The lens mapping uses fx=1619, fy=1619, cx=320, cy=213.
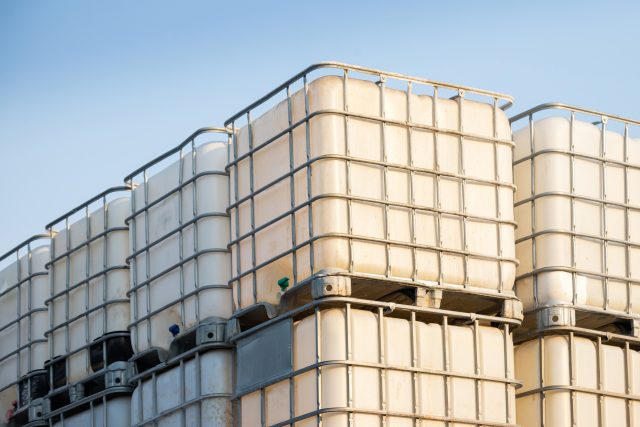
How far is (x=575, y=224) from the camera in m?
22.5

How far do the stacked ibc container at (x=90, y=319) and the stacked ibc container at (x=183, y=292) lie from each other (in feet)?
2.76

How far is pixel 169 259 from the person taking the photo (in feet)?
77.4

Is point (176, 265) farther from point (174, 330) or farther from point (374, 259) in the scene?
point (374, 259)

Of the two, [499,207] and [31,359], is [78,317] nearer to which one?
[31,359]

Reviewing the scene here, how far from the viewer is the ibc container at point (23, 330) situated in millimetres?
27562

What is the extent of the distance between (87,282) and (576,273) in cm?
820

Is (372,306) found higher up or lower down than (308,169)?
lower down

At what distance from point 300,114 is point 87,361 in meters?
6.58

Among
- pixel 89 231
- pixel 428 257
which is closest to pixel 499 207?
pixel 428 257

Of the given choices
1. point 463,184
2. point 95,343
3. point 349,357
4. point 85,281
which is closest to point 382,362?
point 349,357

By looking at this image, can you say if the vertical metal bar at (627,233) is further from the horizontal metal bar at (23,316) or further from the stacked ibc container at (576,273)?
the horizontal metal bar at (23,316)

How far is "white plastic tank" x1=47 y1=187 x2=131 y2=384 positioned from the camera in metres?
25.4

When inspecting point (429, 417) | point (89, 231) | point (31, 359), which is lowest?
point (429, 417)

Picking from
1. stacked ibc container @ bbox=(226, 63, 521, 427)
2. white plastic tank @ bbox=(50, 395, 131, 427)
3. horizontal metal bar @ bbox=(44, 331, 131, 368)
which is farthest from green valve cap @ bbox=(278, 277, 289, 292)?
horizontal metal bar @ bbox=(44, 331, 131, 368)
